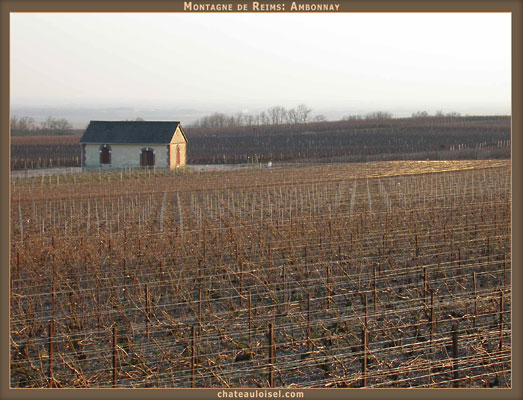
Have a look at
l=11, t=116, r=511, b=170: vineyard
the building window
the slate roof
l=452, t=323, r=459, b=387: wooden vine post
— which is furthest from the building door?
l=452, t=323, r=459, b=387: wooden vine post

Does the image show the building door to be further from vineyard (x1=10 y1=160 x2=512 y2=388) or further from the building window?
vineyard (x1=10 y1=160 x2=512 y2=388)

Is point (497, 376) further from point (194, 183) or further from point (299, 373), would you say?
point (194, 183)

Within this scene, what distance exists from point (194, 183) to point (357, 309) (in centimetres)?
1590

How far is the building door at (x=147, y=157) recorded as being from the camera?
32344mm

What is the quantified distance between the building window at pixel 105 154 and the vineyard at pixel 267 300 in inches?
649

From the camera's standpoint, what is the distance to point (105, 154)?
33000mm

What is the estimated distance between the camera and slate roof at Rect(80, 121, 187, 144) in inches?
1275

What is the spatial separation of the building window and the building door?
1794 millimetres

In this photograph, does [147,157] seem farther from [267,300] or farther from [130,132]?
[267,300]

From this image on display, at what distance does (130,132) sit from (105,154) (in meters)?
1.66

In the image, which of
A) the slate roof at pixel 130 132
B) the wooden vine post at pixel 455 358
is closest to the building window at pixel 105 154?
the slate roof at pixel 130 132

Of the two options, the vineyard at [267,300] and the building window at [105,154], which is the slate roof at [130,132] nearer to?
the building window at [105,154]

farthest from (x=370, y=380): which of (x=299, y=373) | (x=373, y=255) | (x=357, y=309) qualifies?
(x=373, y=255)

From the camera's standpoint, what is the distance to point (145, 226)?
1360 cm
